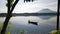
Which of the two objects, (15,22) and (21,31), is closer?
(21,31)

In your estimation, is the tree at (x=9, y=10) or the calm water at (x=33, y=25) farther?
the calm water at (x=33, y=25)

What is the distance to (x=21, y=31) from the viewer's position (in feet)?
7.84

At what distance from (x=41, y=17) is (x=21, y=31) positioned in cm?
50

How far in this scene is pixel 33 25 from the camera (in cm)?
263

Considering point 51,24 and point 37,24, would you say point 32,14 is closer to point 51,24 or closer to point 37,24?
point 37,24

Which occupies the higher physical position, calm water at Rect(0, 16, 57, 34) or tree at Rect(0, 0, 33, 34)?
tree at Rect(0, 0, 33, 34)

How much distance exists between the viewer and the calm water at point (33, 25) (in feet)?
8.02

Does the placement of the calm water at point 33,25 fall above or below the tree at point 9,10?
below

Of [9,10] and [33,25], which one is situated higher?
[9,10]

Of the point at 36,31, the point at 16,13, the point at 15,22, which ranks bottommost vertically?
the point at 36,31

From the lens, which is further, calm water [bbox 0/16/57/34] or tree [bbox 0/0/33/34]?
calm water [bbox 0/16/57/34]

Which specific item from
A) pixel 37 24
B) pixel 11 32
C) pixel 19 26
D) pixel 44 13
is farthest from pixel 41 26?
pixel 11 32

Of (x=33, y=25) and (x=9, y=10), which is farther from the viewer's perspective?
(x=33, y=25)

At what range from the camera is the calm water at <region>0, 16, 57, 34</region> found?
8.02 feet
